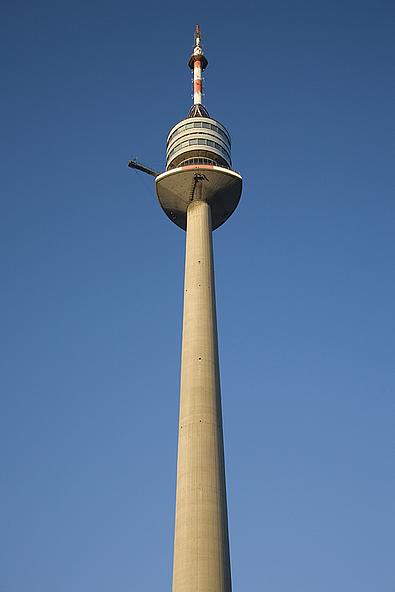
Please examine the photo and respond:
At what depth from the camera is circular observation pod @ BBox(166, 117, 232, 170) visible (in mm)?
75438

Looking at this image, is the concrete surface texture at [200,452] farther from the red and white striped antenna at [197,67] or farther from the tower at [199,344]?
the red and white striped antenna at [197,67]

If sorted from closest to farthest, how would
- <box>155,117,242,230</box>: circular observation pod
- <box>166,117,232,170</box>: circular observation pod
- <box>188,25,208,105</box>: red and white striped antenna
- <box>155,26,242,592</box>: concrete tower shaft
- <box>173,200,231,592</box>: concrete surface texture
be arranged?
<box>173,200,231,592</box>: concrete surface texture → <box>155,26,242,592</box>: concrete tower shaft → <box>155,117,242,230</box>: circular observation pod → <box>166,117,232,170</box>: circular observation pod → <box>188,25,208,105</box>: red and white striped antenna

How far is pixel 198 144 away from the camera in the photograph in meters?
75.7

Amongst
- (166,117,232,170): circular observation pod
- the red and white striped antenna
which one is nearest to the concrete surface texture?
(166,117,232,170): circular observation pod

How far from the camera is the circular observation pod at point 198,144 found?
75438 millimetres

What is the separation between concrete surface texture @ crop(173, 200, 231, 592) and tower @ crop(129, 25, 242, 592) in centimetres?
7

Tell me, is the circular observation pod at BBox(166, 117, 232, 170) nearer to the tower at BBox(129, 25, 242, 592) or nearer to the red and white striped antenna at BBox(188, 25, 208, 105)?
the tower at BBox(129, 25, 242, 592)

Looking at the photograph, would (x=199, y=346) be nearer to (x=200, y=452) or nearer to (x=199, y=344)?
(x=199, y=344)

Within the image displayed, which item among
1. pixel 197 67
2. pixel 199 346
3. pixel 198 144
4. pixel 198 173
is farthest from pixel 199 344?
pixel 197 67

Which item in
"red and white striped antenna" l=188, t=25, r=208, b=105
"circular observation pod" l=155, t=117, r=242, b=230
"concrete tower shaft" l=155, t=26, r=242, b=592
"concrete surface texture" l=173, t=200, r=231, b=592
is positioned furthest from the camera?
"red and white striped antenna" l=188, t=25, r=208, b=105

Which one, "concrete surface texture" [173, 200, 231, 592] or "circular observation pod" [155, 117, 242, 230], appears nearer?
"concrete surface texture" [173, 200, 231, 592]

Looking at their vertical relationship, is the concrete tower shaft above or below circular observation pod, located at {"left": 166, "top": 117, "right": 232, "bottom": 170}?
below

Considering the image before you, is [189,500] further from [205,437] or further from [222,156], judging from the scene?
[222,156]

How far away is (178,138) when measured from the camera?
254ft
